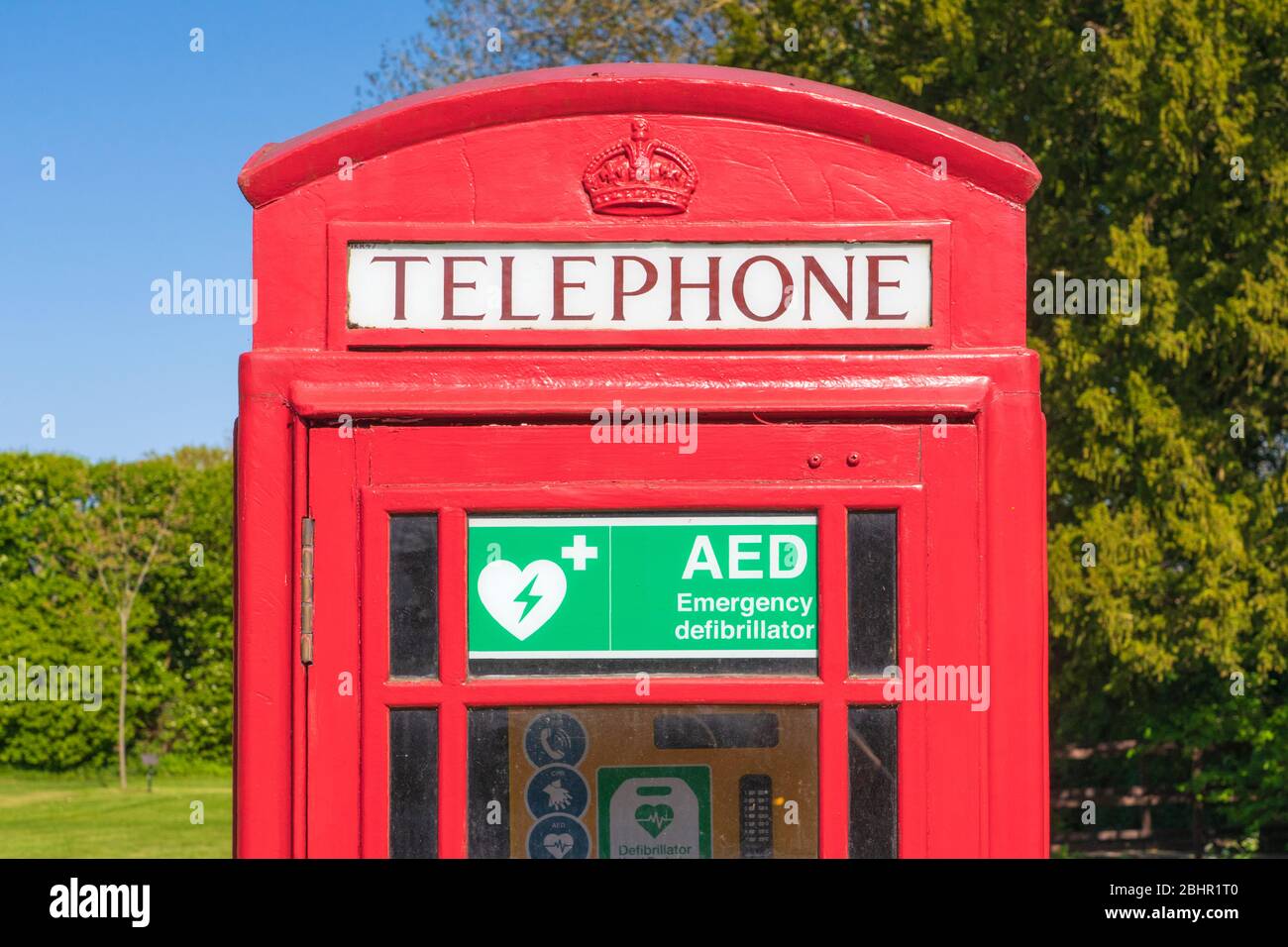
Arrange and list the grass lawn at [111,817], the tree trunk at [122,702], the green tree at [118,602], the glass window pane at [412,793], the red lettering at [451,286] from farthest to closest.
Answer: the green tree at [118,602], the tree trunk at [122,702], the grass lawn at [111,817], the red lettering at [451,286], the glass window pane at [412,793]

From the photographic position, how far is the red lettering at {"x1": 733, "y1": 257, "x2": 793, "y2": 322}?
2969mm

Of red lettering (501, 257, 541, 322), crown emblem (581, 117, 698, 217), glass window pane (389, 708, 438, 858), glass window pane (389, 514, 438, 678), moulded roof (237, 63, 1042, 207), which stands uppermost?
moulded roof (237, 63, 1042, 207)

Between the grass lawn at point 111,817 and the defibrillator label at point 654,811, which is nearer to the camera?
the defibrillator label at point 654,811

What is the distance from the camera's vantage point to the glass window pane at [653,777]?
2.87 metres

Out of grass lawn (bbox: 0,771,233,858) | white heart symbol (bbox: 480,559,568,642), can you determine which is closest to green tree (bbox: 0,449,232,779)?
grass lawn (bbox: 0,771,233,858)

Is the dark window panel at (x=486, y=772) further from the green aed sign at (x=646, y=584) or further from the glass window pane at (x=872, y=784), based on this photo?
the glass window pane at (x=872, y=784)

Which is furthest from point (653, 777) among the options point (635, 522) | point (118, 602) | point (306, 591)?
point (118, 602)

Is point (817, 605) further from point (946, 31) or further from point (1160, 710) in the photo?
point (1160, 710)

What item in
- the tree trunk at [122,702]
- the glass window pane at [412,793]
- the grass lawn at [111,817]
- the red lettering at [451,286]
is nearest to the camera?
the glass window pane at [412,793]

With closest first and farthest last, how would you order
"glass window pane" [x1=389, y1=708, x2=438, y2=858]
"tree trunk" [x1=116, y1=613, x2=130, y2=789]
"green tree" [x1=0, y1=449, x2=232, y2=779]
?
"glass window pane" [x1=389, y1=708, x2=438, y2=858]
"tree trunk" [x1=116, y1=613, x2=130, y2=789]
"green tree" [x1=0, y1=449, x2=232, y2=779]

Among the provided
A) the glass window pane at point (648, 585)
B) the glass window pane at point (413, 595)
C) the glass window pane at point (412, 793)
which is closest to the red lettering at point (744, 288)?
the glass window pane at point (648, 585)

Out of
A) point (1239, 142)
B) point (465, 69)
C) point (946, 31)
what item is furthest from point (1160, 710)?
point (465, 69)

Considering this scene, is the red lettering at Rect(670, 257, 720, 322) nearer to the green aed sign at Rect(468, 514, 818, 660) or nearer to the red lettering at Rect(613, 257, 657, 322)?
the red lettering at Rect(613, 257, 657, 322)

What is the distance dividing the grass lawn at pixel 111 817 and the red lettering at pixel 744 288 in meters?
10.8
